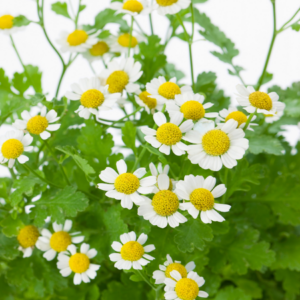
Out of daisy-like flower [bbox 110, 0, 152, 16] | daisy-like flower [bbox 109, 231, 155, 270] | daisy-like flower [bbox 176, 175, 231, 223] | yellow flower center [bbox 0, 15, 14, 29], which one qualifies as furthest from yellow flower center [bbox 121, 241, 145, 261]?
yellow flower center [bbox 0, 15, 14, 29]

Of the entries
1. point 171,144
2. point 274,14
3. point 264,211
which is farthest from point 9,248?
point 274,14

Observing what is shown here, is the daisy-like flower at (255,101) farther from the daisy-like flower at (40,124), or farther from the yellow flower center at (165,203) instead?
the daisy-like flower at (40,124)

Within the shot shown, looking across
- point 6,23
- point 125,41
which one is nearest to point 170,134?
point 125,41

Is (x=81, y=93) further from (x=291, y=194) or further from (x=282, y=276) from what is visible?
(x=282, y=276)

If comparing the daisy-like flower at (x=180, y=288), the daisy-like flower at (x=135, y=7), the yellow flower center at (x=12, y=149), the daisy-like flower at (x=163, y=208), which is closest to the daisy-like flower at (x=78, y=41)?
the daisy-like flower at (x=135, y=7)

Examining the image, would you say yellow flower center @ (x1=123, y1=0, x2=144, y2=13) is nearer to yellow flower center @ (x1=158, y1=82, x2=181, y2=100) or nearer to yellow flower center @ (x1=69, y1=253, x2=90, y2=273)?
yellow flower center @ (x1=158, y1=82, x2=181, y2=100)
